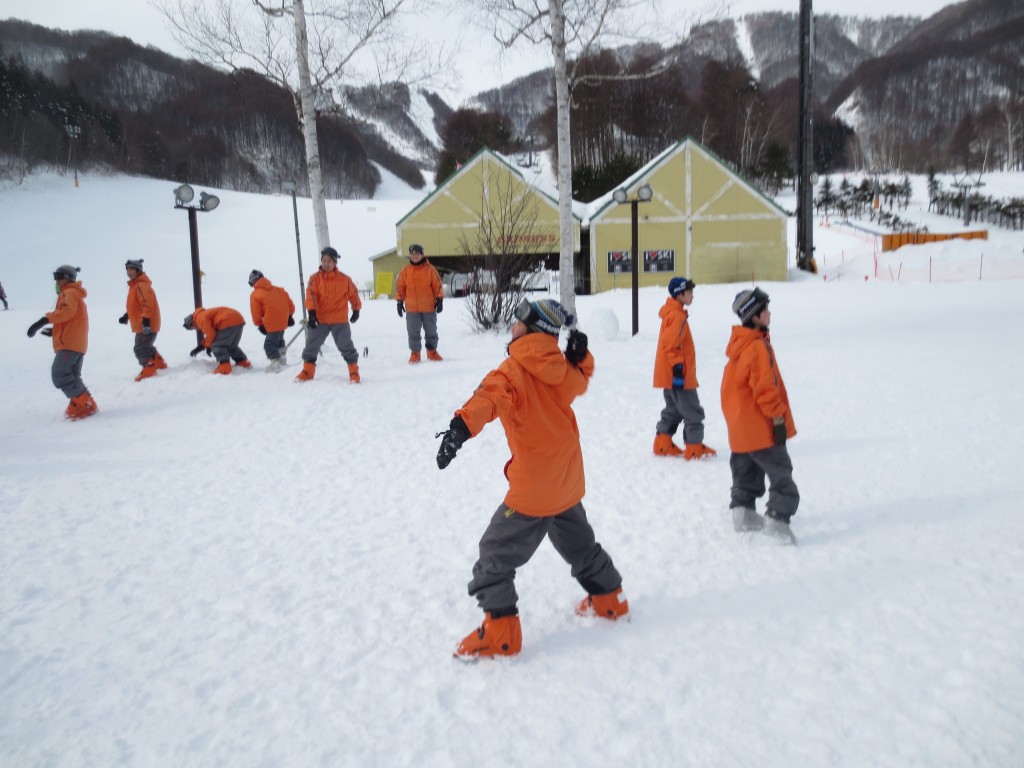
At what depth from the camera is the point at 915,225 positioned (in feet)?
133

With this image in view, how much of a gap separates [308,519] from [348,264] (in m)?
Result: 32.3

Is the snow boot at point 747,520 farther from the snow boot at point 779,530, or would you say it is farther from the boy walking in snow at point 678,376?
the boy walking in snow at point 678,376

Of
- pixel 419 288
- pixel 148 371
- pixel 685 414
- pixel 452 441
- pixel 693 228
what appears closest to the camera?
pixel 452 441

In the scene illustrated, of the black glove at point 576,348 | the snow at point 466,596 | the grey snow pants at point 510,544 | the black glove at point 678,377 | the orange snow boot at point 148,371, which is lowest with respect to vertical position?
the snow at point 466,596

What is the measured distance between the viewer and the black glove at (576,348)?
2705 millimetres

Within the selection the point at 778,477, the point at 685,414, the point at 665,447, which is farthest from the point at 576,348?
the point at 665,447

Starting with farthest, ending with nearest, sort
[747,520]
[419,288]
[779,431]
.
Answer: [419,288], [747,520], [779,431]

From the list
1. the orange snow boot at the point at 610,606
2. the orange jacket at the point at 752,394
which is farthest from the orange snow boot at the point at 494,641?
the orange jacket at the point at 752,394

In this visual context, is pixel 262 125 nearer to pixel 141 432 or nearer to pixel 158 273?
pixel 158 273

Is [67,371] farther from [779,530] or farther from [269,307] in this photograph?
[779,530]

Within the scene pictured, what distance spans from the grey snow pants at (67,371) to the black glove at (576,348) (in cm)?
609

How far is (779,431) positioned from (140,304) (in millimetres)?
7858

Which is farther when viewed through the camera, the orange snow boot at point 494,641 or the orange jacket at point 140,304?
the orange jacket at point 140,304

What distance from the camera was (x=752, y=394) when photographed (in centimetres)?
370
